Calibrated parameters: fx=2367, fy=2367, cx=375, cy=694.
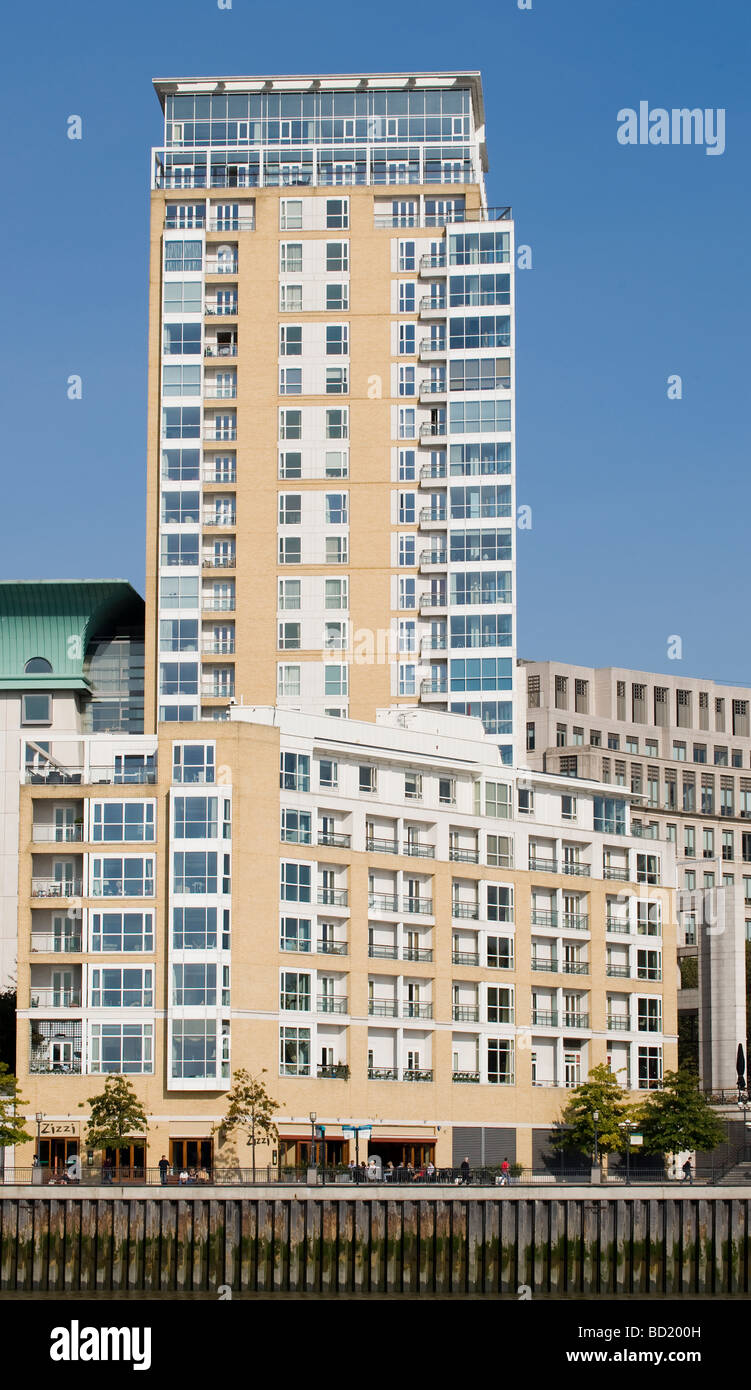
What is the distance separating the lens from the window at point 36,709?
156 m

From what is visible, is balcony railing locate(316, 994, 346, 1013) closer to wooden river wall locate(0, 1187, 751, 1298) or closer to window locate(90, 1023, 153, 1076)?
window locate(90, 1023, 153, 1076)

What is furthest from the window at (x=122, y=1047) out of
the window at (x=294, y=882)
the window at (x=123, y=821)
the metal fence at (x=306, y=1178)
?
the window at (x=294, y=882)

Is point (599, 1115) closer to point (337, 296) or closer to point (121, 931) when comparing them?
point (121, 931)

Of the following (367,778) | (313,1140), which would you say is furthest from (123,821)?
(313,1140)

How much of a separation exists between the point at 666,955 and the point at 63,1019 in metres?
39.3

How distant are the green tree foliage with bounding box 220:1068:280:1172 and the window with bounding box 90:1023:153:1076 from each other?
4.54m

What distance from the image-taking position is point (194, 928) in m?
116

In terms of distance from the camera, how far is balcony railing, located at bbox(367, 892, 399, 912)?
408ft

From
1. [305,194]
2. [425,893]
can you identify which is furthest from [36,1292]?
[305,194]

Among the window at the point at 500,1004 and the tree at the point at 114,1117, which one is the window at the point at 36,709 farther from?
the tree at the point at 114,1117

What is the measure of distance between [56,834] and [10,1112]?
14.2 m

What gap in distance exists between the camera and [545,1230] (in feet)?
284
